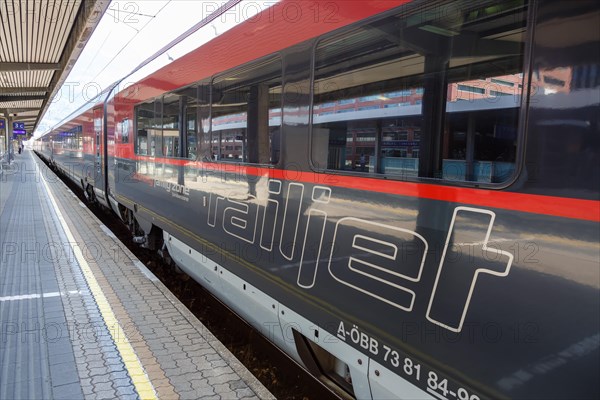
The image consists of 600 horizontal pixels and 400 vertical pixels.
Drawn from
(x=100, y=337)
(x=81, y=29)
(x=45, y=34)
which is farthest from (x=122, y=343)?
(x=45, y=34)

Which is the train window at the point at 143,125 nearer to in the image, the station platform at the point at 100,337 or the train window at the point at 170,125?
the train window at the point at 170,125

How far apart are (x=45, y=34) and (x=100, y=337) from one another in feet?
39.0

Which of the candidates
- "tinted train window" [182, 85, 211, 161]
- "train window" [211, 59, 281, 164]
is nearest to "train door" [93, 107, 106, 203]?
"tinted train window" [182, 85, 211, 161]

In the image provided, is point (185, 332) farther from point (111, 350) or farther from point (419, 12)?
point (419, 12)

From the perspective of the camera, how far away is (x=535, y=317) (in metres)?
1.61

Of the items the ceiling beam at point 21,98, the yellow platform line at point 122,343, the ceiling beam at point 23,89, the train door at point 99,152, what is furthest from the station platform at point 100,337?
the ceiling beam at point 21,98

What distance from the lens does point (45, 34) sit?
12609 millimetres

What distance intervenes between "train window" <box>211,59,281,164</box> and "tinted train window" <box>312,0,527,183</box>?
614 mm

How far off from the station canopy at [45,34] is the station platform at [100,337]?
590cm

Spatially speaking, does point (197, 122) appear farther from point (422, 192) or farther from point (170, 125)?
point (422, 192)

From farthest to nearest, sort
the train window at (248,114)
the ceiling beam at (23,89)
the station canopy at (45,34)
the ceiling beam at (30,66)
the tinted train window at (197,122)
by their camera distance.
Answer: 1. the ceiling beam at (23,89)
2. the ceiling beam at (30,66)
3. the station canopy at (45,34)
4. the tinted train window at (197,122)
5. the train window at (248,114)

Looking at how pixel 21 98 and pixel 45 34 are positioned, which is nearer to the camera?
pixel 45 34

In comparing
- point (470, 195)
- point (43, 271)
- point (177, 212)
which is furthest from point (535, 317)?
A: point (43, 271)

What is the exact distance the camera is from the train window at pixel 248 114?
3.26 meters
